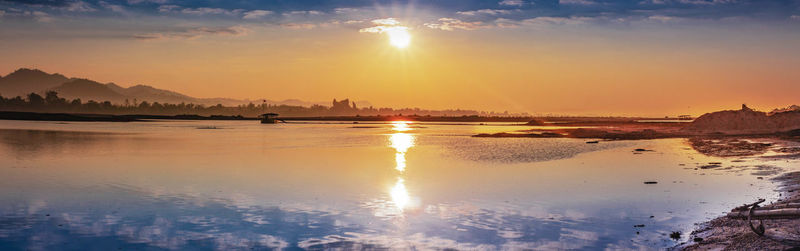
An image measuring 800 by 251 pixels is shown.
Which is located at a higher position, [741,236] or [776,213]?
[776,213]

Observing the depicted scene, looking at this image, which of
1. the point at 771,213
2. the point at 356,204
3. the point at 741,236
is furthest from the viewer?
the point at 356,204

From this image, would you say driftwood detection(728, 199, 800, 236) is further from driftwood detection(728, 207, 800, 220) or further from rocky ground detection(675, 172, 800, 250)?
rocky ground detection(675, 172, 800, 250)

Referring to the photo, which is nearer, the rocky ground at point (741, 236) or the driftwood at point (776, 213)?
the rocky ground at point (741, 236)

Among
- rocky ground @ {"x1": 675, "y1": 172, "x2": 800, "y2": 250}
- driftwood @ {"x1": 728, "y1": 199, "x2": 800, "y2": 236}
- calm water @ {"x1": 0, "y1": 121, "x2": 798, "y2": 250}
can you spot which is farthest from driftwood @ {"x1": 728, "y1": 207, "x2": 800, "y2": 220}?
calm water @ {"x1": 0, "y1": 121, "x2": 798, "y2": 250}

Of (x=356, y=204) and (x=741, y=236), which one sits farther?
(x=356, y=204)

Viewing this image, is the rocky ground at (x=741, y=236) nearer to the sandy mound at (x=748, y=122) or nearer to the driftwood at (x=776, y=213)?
→ the driftwood at (x=776, y=213)

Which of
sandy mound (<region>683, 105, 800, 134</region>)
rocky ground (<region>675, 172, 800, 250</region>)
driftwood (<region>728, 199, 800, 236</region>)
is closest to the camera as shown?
rocky ground (<region>675, 172, 800, 250</region>)

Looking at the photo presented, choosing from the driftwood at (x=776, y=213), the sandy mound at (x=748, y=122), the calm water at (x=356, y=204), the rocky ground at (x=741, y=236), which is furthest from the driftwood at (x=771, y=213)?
the sandy mound at (x=748, y=122)

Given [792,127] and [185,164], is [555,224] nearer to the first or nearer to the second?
[185,164]

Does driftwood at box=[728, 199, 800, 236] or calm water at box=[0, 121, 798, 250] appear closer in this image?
driftwood at box=[728, 199, 800, 236]

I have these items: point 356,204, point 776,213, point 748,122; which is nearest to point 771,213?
point 776,213

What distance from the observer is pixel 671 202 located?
21.3m

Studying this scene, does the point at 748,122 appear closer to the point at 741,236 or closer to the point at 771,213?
the point at 771,213

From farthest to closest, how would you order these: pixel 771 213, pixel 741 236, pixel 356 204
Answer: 1. pixel 356 204
2. pixel 771 213
3. pixel 741 236
